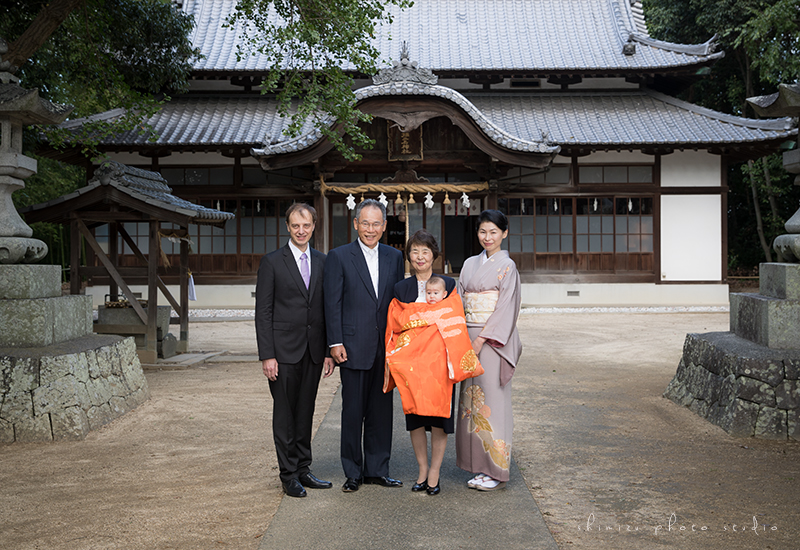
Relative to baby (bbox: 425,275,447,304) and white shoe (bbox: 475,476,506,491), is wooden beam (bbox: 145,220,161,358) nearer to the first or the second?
baby (bbox: 425,275,447,304)

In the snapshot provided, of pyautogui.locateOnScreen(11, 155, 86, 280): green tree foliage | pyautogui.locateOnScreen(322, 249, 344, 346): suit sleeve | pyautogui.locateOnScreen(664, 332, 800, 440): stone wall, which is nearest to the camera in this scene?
pyautogui.locateOnScreen(322, 249, 344, 346): suit sleeve

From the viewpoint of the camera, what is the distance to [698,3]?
2008 centimetres

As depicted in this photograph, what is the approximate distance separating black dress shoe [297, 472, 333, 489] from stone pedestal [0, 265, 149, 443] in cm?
198

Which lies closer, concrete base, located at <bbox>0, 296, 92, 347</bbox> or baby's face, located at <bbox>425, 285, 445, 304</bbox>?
baby's face, located at <bbox>425, 285, 445, 304</bbox>

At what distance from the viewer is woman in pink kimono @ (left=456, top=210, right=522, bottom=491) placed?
3.44 meters

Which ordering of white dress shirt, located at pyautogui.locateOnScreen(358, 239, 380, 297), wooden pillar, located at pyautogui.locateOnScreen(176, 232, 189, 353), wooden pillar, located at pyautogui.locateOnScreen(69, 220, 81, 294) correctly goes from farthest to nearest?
wooden pillar, located at pyautogui.locateOnScreen(176, 232, 189, 353) → wooden pillar, located at pyautogui.locateOnScreen(69, 220, 81, 294) → white dress shirt, located at pyautogui.locateOnScreen(358, 239, 380, 297)

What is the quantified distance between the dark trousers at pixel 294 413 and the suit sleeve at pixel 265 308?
Result: 0.38 ft

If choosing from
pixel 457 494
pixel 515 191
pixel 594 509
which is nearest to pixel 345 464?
pixel 457 494

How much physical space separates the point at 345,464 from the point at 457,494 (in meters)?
0.62

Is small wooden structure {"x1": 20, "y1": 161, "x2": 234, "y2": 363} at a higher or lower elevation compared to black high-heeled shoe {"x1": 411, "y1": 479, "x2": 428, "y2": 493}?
higher

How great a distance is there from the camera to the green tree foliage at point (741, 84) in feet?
57.1

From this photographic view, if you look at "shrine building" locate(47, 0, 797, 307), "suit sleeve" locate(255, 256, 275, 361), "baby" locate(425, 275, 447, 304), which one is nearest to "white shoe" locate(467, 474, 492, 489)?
"baby" locate(425, 275, 447, 304)

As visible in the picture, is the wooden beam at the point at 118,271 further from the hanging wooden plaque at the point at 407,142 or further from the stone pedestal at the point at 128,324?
the hanging wooden plaque at the point at 407,142

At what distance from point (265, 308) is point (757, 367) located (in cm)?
345
